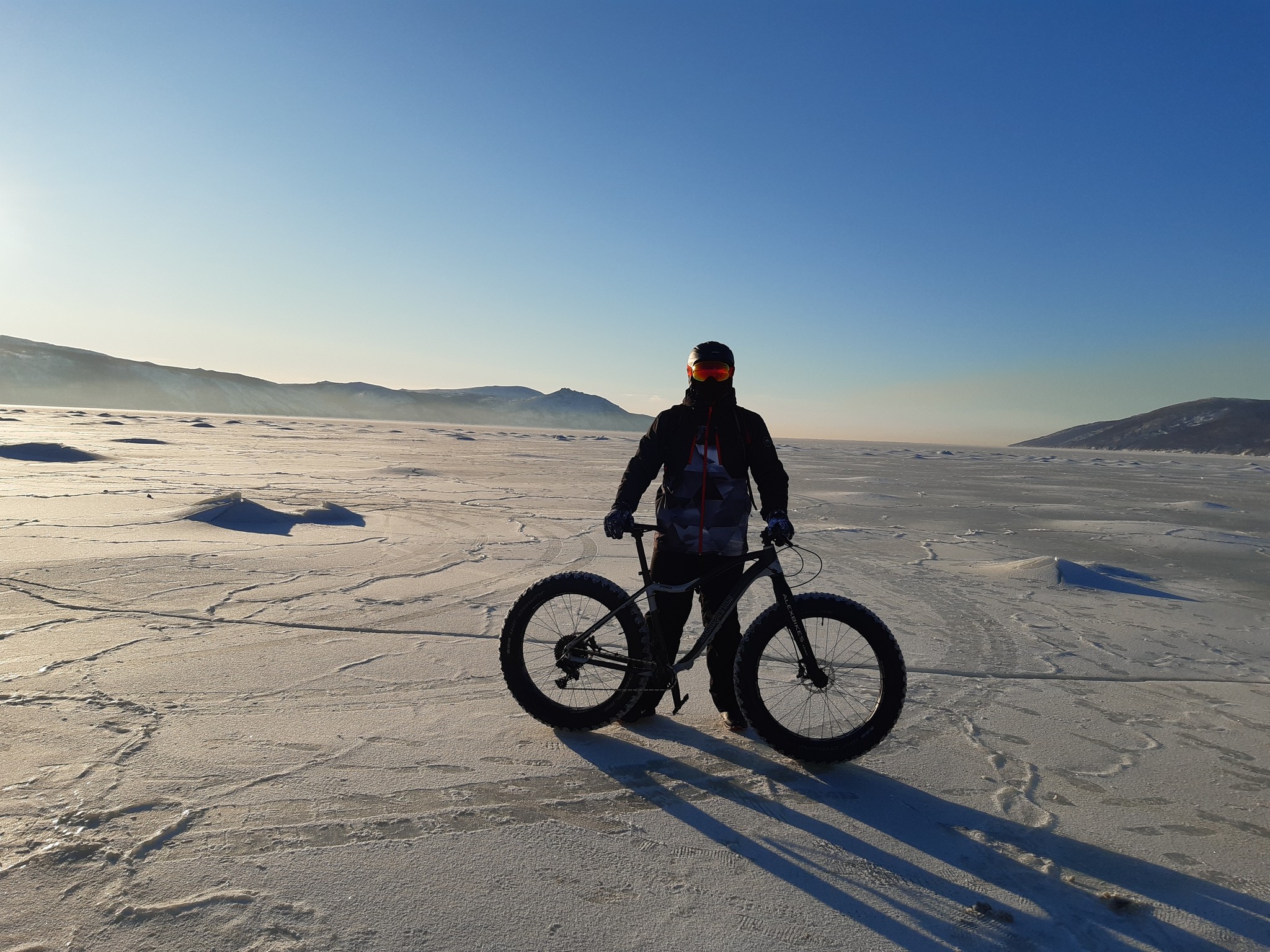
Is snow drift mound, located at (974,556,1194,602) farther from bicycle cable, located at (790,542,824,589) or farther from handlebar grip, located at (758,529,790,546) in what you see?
handlebar grip, located at (758,529,790,546)

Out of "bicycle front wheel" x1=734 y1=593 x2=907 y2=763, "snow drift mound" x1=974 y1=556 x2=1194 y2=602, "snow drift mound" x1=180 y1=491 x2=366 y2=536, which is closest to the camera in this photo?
"bicycle front wheel" x1=734 y1=593 x2=907 y2=763

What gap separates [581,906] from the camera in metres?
2.08

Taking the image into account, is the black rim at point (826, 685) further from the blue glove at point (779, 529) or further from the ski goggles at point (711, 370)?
the ski goggles at point (711, 370)

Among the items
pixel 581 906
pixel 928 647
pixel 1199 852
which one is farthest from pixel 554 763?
pixel 928 647

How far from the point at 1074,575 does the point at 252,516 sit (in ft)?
32.4

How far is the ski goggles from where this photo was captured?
3.29 m

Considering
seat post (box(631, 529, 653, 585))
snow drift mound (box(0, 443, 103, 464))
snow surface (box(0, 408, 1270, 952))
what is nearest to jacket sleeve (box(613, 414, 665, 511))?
seat post (box(631, 529, 653, 585))

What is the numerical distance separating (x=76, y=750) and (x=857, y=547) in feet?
26.3

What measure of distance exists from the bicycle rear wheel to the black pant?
6.3 inches

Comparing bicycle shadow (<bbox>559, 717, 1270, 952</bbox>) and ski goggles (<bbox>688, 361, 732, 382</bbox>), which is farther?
ski goggles (<bbox>688, 361, 732, 382</bbox>)

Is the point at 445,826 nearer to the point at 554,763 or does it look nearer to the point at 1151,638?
the point at 554,763

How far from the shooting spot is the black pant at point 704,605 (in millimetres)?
3361

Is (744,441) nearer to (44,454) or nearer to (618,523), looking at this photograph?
(618,523)

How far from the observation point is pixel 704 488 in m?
3.28
